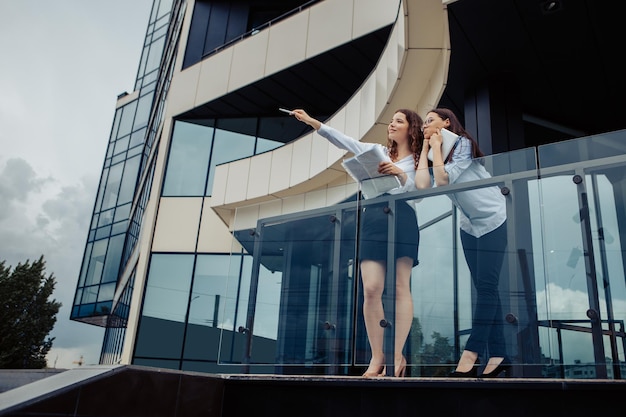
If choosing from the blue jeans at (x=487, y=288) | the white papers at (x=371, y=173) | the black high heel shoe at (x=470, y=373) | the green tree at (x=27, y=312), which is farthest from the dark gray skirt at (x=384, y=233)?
the green tree at (x=27, y=312)

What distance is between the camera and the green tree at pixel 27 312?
22797 mm

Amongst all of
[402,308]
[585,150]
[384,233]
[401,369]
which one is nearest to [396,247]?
[384,233]

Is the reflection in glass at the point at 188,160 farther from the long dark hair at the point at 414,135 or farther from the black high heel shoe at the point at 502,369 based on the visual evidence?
the black high heel shoe at the point at 502,369

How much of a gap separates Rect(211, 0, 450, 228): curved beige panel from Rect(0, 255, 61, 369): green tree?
42.9 feet

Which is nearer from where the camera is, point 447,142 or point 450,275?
point 450,275

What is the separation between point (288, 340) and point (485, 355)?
4.60 ft

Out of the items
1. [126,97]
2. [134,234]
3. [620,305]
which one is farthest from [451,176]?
[126,97]

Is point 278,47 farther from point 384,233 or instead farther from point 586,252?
point 586,252

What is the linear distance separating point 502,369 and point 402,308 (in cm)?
75

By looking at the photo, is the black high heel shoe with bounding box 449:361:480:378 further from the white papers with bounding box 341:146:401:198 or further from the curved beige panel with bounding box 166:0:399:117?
the curved beige panel with bounding box 166:0:399:117

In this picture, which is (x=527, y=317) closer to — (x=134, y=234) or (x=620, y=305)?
(x=620, y=305)

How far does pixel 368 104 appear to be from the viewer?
34.2 feet

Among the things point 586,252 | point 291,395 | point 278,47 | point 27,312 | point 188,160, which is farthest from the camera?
point 27,312

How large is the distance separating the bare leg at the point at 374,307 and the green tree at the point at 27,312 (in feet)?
71.1
